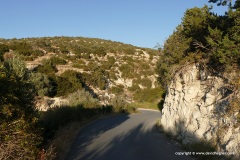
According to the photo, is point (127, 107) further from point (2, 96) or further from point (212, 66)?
point (2, 96)

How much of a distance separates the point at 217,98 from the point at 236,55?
7.10 ft

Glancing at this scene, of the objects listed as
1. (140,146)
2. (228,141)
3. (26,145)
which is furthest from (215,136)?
(26,145)

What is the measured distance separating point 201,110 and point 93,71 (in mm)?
42398

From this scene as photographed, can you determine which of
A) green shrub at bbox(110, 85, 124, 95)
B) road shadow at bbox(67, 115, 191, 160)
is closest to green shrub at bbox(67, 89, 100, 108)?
road shadow at bbox(67, 115, 191, 160)

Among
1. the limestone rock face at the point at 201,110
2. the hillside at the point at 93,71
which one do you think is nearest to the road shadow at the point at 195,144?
the limestone rock face at the point at 201,110

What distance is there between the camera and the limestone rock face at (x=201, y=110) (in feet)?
36.7

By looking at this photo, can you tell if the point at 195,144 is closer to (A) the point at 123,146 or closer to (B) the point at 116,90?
(A) the point at 123,146

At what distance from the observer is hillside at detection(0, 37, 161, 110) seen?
42125mm

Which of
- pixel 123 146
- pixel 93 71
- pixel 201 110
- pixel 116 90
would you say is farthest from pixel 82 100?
pixel 93 71

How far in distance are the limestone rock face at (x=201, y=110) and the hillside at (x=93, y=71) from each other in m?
22.8

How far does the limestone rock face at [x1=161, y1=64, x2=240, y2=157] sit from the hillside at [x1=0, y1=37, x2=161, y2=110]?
2282 cm

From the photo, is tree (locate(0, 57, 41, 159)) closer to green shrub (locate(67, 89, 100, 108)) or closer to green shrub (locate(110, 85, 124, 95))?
green shrub (locate(67, 89, 100, 108))

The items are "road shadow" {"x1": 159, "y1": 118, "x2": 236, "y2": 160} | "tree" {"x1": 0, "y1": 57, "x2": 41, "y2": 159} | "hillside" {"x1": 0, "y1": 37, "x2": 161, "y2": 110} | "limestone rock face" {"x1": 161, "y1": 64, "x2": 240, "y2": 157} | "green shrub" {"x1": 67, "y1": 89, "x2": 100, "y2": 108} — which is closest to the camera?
"tree" {"x1": 0, "y1": 57, "x2": 41, "y2": 159}

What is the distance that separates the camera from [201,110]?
46.8 ft
